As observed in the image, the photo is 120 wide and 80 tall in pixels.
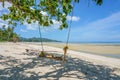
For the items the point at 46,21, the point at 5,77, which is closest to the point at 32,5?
the point at 46,21

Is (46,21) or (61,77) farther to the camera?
(46,21)

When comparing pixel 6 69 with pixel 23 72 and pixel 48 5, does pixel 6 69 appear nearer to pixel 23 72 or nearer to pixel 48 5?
pixel 23 72

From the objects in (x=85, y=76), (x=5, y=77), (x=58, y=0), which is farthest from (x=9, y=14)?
(x=85, y=76)

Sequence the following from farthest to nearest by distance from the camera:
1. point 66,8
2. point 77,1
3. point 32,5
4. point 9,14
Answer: point 9,14 → point 32,5 → point 66,8 → point 77,1

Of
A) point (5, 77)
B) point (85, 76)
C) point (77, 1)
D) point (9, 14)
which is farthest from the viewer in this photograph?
point (9, 14)

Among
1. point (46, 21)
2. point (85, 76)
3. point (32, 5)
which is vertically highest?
point (32, 5)

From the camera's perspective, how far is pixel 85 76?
9781 millimetres

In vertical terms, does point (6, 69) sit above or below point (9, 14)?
below

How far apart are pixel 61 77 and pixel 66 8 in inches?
137

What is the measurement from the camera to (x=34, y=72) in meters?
9.91

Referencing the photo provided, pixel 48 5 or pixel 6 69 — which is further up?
pixel 48 5

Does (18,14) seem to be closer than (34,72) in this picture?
No

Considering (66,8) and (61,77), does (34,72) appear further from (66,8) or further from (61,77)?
(66,8)

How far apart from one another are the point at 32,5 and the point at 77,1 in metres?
4.87
